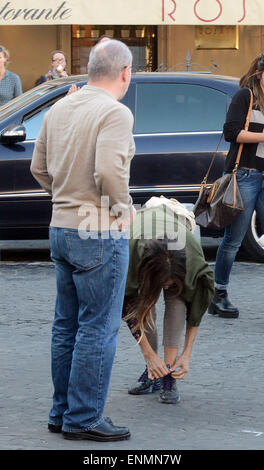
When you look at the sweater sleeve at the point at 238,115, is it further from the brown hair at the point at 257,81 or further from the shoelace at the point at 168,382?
the shoelace at the point at 168,382

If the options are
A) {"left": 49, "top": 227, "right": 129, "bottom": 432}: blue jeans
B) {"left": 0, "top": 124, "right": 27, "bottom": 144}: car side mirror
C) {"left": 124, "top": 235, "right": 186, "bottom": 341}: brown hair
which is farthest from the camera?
{"left": 0, "top": 124, "right": 27, "bottom": 144}: car side mirror

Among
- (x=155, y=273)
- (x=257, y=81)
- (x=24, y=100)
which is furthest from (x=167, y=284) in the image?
(x=24, y=100)

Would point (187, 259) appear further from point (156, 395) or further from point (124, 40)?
point (124, 40)

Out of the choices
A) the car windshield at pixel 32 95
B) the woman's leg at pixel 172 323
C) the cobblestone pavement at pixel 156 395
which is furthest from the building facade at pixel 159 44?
the woman's leg at pixel 172 323

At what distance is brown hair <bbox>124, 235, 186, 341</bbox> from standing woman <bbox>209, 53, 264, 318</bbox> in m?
2.36

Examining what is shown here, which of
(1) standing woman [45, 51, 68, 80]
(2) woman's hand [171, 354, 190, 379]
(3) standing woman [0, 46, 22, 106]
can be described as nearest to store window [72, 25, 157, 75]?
(1) standing woman [45, 51, 68, 80]

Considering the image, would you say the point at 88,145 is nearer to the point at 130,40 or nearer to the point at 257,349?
the point at 257,349

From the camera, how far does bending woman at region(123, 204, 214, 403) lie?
5289 mm

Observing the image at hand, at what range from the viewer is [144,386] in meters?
5.79

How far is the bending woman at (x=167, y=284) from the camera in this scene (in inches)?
208

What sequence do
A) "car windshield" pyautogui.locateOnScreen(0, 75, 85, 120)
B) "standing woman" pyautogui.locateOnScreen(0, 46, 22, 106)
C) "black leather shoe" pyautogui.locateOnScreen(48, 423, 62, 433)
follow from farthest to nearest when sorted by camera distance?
"standing woman" pyautogui.locateOnScreen(0, 46, 22, 106)
"car windshield" pyautogui.locateOnScreen(0, 75, 85, 120)
"black leather shoe" pyautogui.locateOnScreen(48, 423, 62, 433)

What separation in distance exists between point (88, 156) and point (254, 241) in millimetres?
5411
